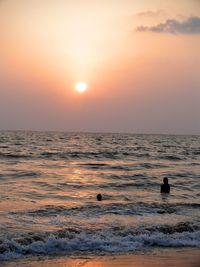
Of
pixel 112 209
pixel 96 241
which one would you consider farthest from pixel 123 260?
pixel 112 209

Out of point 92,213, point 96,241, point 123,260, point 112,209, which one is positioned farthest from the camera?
point 112,209

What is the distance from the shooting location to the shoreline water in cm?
945

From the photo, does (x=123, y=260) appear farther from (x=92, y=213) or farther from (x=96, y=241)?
(x=92, y=213)

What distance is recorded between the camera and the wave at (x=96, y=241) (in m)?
10.6

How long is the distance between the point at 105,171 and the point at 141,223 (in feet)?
56.0

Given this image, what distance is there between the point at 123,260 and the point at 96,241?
1666mm

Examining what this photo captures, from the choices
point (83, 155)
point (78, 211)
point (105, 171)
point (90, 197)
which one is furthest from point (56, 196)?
point (83, 155)

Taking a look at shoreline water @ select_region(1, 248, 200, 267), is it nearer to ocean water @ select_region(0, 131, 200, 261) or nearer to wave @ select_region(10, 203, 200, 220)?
ocean water @ select_region(0, 131, 200, 261)

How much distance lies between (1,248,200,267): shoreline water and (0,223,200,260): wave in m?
0.48

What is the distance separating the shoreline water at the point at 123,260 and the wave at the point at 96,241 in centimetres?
48

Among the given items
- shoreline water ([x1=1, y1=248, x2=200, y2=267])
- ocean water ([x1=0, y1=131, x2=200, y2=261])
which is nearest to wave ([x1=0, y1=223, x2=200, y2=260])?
ocean water ([x1=0, y1=131, x2=200, y2=261])

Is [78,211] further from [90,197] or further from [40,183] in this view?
[40,183]

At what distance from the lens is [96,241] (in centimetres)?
1148

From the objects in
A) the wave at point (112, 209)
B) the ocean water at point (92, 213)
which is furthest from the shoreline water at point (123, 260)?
the wave at point (112, 209)
